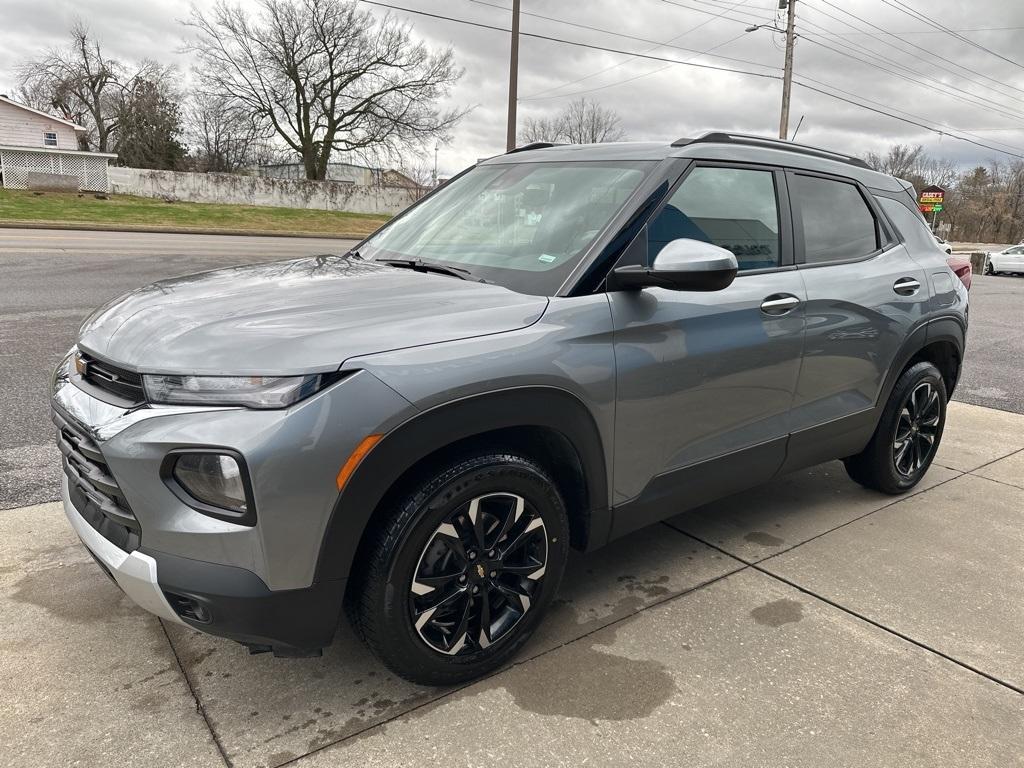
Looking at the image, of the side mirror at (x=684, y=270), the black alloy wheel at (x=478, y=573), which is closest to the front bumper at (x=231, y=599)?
the black alloy wheel at (x=478, y=573)

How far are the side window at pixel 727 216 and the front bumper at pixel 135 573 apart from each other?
192cm

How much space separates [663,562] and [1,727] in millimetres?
2500

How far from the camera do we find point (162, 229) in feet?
82.4

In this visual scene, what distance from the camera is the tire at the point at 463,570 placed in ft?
7.18

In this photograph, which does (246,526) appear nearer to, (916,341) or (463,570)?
(463,570)

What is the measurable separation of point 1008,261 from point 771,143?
3414cm

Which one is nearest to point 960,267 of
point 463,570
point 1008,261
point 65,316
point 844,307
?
point 844,307

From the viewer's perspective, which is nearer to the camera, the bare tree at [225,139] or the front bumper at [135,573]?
the front bumper at [135,573]

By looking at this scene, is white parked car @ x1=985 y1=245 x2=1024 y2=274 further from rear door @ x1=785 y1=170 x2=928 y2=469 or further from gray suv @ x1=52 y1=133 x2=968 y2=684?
gray suv @ x1=52 y1=133 x2=968 y2=684

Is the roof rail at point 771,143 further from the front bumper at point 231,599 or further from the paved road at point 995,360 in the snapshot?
the paved road at point 995,360

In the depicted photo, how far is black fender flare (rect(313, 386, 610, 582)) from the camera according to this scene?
204 cm

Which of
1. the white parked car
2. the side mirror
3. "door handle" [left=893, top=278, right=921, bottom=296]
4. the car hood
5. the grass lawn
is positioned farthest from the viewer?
the white parked car

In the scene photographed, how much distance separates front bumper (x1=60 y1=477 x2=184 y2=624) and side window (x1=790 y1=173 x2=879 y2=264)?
2.89 metres

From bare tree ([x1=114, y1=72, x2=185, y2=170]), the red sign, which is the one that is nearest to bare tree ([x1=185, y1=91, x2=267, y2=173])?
bare tree ([x1=114, y1=72, x2=185, y2=170])
